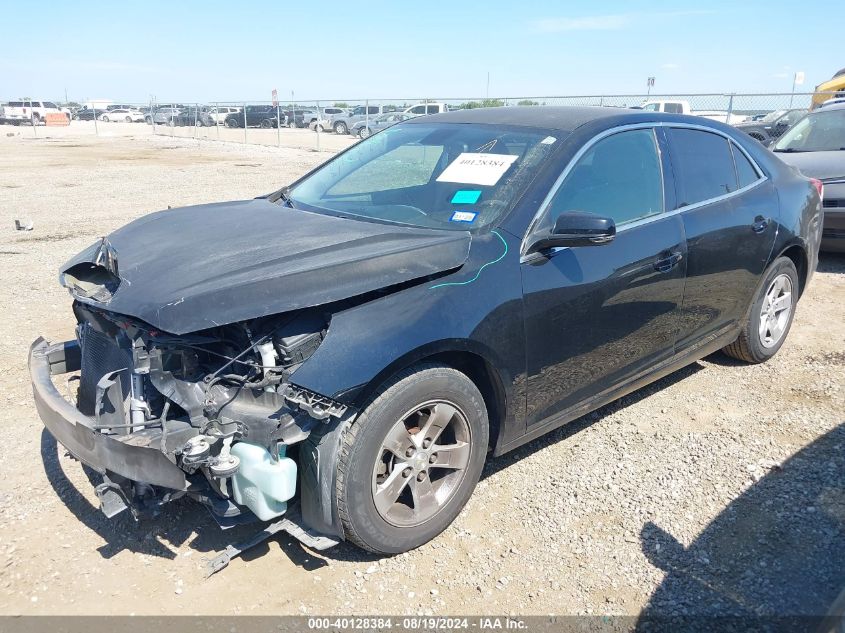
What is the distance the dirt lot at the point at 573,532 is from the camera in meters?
2.75

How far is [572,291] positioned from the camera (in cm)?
326

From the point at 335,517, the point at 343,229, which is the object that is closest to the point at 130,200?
the point at 343,229

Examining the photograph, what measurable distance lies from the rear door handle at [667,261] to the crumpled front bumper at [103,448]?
261 cm

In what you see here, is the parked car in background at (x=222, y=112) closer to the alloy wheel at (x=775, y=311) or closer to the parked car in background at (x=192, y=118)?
the parked car in background at (x=192, y=118)

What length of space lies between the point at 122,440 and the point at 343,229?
1385 millimetres

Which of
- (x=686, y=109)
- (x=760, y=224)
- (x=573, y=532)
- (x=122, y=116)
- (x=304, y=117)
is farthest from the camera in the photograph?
(x=122, y=116)

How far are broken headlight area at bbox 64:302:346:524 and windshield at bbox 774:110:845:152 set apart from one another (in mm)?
8221

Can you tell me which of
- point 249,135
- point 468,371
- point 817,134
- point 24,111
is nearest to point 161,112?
point 249,135

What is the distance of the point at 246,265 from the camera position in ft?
9.08

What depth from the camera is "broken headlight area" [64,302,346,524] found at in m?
2.54

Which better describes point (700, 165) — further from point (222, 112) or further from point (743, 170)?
point (222, 112)

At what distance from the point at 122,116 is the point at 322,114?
26639 millimetres

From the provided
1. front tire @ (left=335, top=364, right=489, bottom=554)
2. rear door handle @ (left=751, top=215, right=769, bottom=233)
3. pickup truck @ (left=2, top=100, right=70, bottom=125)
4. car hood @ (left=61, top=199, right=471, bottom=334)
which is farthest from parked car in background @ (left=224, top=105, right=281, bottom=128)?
front tire @ (left=335, top=364, right=489, bottom=554)

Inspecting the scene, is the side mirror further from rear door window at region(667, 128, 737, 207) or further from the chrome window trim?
rear door window at region(667, 128, 737, 207)
